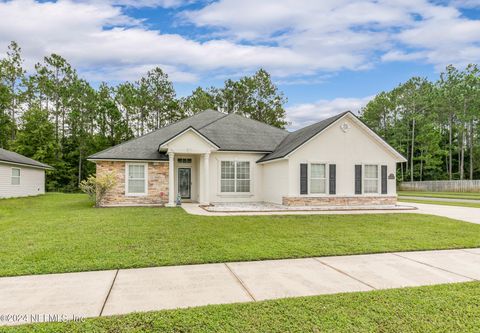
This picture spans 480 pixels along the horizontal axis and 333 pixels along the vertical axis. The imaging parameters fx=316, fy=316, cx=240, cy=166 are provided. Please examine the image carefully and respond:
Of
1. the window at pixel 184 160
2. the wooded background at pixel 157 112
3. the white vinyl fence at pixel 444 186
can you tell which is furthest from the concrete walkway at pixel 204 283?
the white vinyl fence at pixel 444 186

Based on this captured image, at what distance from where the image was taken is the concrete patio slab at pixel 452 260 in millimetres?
5475

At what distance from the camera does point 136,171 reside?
55.2 ft

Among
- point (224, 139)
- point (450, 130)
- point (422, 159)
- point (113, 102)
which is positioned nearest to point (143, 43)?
point (224, 139)

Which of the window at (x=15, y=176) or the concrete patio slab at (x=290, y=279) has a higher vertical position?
the window at (x=15, y=176)

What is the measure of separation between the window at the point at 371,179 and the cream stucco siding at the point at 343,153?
0.34 meters

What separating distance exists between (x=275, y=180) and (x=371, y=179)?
518cm

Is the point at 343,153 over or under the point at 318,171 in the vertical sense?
over

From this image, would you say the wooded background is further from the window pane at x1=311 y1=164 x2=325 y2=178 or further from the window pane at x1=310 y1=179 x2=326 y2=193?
the window pane at x1=310 y1=179 x2=326 y2=193

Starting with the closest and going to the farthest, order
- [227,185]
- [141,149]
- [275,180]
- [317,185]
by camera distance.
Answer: [317,185] → [275,180] → [141,149] → [227,185]

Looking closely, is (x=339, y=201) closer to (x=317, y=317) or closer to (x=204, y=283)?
(x=204, y=283)

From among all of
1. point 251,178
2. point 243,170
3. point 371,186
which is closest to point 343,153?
point 371,186

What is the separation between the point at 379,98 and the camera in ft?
159

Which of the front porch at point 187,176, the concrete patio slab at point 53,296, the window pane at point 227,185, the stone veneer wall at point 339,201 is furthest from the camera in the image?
the front porch at point 187,176

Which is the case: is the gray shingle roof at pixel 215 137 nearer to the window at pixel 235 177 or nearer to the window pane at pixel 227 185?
the window at pixel 235 177
